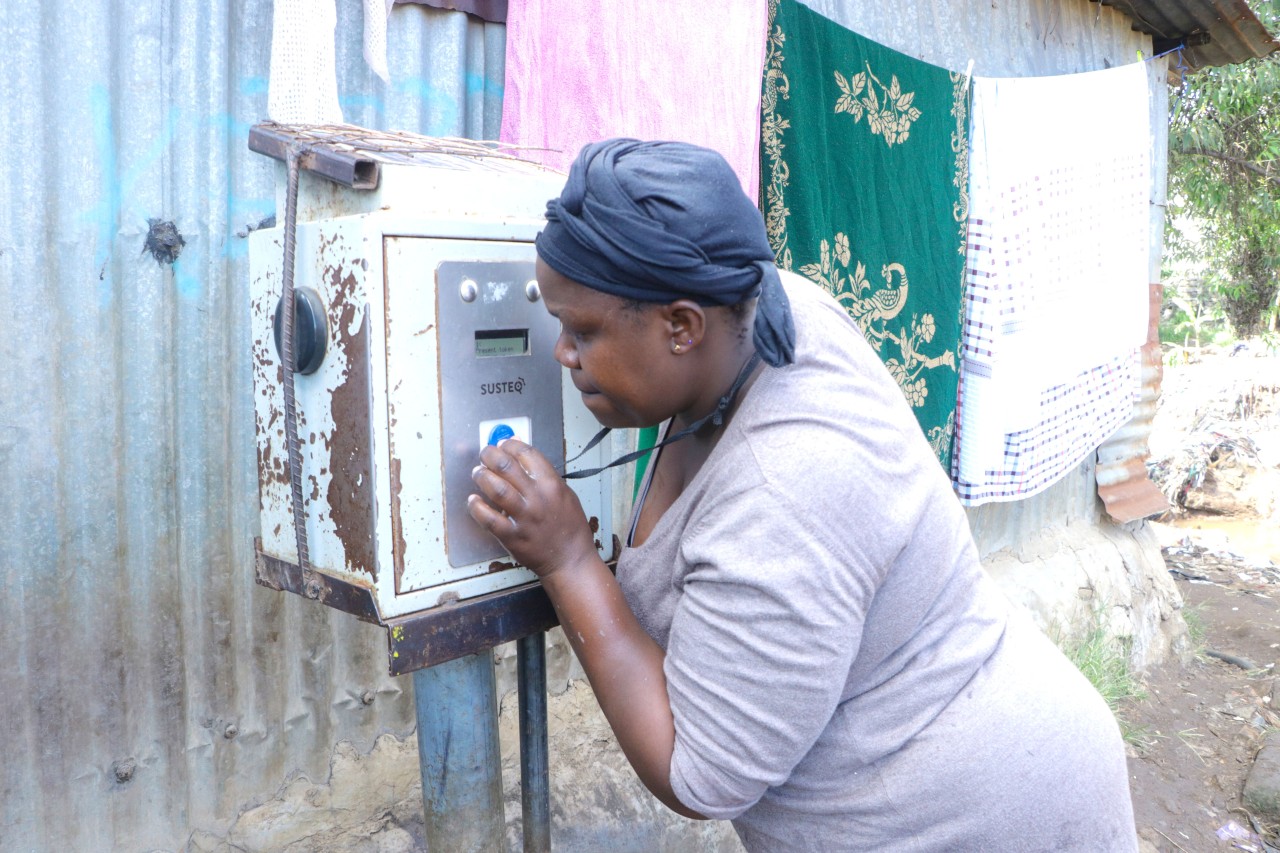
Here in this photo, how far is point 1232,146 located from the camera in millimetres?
7730

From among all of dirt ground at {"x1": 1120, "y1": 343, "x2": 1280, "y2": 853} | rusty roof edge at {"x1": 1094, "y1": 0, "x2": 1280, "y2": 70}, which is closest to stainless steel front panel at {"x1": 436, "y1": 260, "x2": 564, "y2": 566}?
dirt ground at {"x1": 1120, "y1": 343, "x2": 1280, "y2": 853}

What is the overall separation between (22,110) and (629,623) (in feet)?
4.44

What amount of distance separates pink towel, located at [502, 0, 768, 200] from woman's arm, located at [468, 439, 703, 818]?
1019 millimetres

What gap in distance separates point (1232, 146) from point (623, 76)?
7.56 meters

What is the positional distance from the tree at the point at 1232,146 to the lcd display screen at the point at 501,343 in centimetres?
616

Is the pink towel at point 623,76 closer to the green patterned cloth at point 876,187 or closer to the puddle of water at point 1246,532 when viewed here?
the green patterned cloth at point 876,187

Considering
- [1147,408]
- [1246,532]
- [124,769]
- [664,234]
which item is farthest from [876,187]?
[1246,532]

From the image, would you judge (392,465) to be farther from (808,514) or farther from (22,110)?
(22,110)

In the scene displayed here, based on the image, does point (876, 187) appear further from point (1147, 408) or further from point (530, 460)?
point (1147, 408)

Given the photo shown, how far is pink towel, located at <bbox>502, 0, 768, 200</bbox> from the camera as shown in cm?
201

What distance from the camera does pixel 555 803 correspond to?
2.39 meters

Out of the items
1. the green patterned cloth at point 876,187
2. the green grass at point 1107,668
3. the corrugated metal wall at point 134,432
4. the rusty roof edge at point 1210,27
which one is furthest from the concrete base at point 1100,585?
the corrugated metal wall at point 134,432

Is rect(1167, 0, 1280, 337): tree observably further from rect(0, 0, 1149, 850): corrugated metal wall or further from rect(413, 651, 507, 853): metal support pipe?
rect(413, 651, 507, 853): metal support pipe

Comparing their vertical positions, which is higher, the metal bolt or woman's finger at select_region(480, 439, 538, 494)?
woman's finger at select_region(480, 439, 538, 494)
